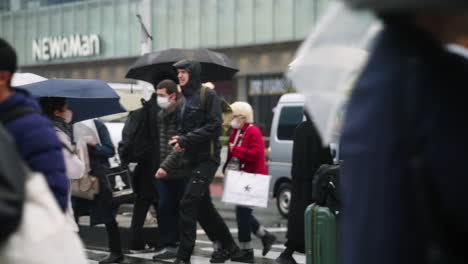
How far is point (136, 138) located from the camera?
10086 mm

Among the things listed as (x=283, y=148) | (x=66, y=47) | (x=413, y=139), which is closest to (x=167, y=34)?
(x=66, y=47)

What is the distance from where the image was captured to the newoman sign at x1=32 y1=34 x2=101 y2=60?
42.2 metres

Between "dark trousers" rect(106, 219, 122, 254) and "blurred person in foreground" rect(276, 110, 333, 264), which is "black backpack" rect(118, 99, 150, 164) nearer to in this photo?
"dark trousers" rect(106, 219, 122, 254)

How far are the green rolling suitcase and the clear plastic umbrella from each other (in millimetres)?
3633

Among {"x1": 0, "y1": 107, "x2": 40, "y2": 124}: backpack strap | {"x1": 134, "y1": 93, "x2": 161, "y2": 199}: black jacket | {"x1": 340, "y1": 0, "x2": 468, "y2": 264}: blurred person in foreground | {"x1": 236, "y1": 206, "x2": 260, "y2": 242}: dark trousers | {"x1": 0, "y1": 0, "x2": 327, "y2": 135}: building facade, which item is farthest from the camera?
{"x1": 0, "y1": 0, "x2": 327, "y2": 135}: building facade

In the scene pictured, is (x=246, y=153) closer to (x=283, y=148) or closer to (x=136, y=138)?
(x=136, y=138)

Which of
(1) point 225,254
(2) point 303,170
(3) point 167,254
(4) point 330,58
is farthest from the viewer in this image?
(3) point 167,254

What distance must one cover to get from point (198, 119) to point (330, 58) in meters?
6.52

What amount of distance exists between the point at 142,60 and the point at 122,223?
2.12m

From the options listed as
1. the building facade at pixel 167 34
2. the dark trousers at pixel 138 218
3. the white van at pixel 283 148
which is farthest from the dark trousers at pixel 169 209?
the building facade at pixel 167 34

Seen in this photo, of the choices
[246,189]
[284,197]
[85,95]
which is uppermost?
[85,95]

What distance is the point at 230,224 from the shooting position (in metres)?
14.8

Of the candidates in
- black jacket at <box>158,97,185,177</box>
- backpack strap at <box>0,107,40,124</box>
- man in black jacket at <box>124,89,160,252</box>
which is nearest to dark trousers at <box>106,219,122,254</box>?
man in black jacket at <box>124,89,160,252</box>

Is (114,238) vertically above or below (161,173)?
below
